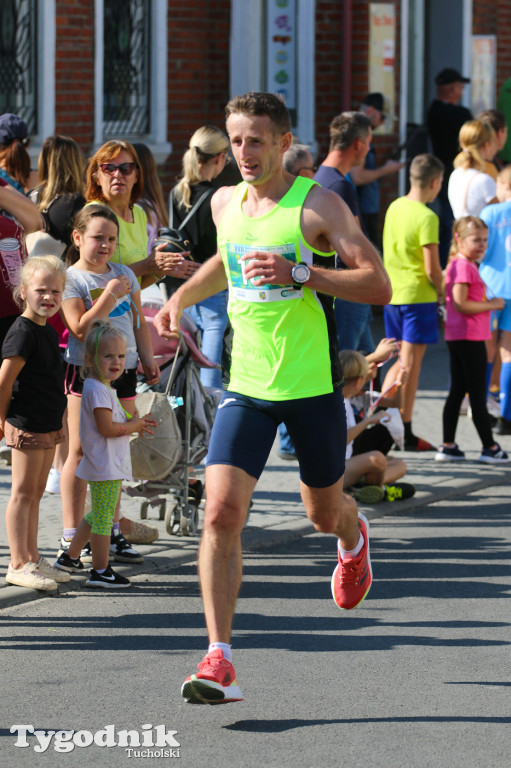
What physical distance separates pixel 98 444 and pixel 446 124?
35.1ft

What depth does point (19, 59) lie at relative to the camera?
13344 mm

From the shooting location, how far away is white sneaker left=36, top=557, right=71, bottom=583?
652 cm

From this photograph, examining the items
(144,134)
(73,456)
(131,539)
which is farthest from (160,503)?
(144,134)

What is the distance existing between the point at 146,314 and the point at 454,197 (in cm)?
437

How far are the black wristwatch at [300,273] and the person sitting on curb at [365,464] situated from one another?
3.12 metres

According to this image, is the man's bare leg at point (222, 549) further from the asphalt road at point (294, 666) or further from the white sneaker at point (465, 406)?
the white sneaker at point (465, 406)

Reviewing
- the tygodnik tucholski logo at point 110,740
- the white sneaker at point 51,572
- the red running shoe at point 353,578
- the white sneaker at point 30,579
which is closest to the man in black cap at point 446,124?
the white sneaker at point 51,572

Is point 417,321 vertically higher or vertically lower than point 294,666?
higher

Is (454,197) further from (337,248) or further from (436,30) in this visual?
(436,30)

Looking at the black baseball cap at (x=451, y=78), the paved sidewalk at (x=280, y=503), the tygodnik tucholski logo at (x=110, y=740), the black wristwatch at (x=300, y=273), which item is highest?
the black baseball cap at (x=451, y=78)

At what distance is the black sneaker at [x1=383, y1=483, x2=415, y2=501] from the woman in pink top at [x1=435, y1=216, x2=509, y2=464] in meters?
1.19

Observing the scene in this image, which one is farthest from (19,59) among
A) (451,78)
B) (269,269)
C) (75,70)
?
(269,269)

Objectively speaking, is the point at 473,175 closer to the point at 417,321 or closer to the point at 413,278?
the point at 413,278

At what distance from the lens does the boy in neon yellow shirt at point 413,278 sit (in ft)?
32.4
